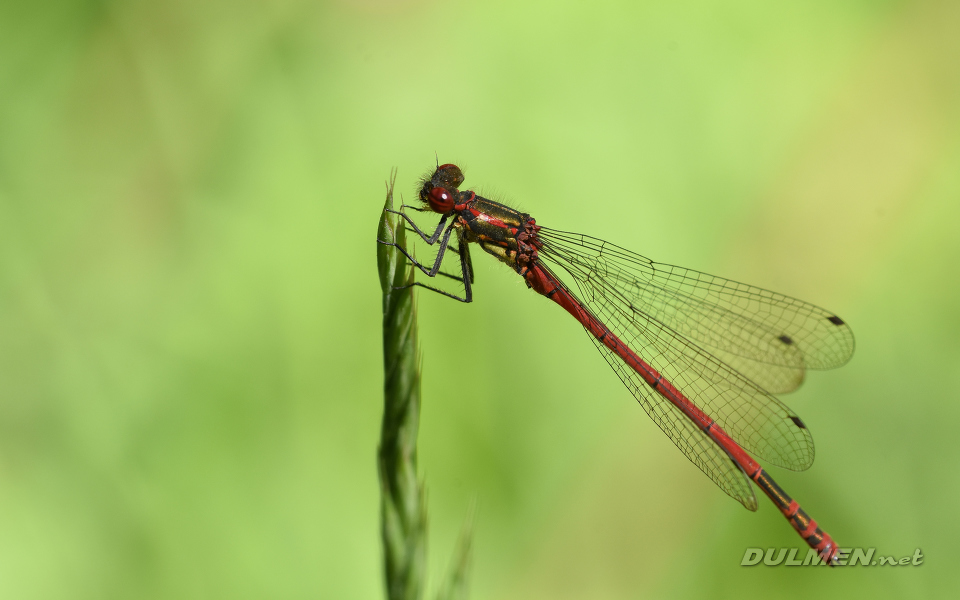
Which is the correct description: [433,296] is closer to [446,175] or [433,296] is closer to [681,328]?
[446,175]

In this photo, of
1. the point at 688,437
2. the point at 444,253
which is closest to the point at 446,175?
the point at 444,253

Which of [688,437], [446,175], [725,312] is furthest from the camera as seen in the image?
[725,312]

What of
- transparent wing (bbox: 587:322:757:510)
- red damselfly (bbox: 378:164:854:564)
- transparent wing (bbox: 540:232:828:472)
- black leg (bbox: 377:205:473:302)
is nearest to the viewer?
transparent wing (bbox: 587:322:757:510)

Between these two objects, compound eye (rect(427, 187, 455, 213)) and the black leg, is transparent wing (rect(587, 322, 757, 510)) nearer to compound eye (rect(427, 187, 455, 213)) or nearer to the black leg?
the black leg

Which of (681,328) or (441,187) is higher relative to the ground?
(441,187)

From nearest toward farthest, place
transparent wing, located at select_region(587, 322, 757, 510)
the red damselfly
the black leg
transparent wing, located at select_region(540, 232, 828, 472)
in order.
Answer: transparent wing, located at select_region(587, 322, 757, 510) → the black leg → the red damselfly → transparent wing, located at select_region(540, 232, 828, 472)

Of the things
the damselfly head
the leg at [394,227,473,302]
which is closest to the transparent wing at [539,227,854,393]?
the leg at [394,227,473,302]
